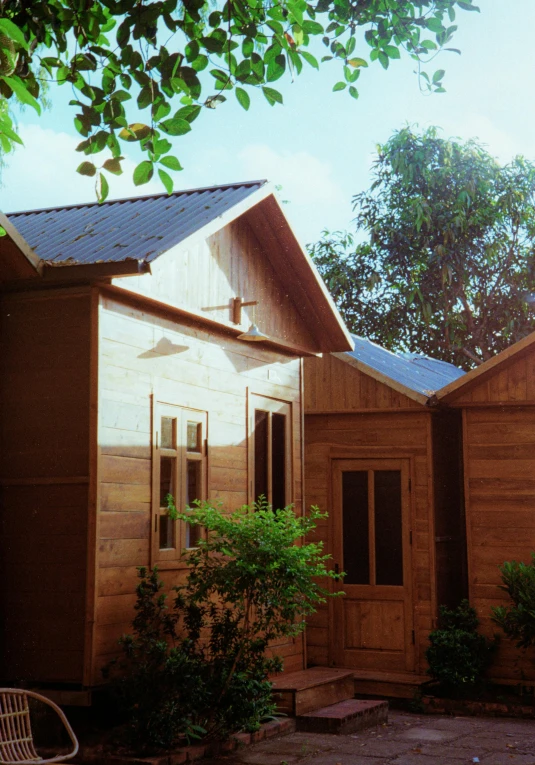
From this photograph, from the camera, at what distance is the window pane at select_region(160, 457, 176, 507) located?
896 centimetres

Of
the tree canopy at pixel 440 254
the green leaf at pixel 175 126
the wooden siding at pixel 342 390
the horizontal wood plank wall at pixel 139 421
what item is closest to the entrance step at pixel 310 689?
the horizontal wood plank wall at pixel 139 421

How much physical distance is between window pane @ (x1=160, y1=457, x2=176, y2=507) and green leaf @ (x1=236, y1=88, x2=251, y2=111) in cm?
430

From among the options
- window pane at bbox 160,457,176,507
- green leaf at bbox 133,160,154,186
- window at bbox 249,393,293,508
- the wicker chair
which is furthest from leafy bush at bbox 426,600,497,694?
green leaf at bbox 133,160,154,186

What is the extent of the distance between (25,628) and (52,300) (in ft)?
9.00

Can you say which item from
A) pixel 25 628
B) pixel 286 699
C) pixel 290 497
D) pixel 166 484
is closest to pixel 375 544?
pixel 290 497

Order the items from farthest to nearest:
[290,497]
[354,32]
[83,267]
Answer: [290,497] < [83,267] < [354,32]

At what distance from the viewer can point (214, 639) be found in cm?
855

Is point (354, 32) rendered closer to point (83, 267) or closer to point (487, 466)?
point (83, 267)

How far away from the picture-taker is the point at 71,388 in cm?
818

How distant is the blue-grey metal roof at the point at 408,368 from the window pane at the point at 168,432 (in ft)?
13.1

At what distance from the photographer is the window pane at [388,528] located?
1224cm

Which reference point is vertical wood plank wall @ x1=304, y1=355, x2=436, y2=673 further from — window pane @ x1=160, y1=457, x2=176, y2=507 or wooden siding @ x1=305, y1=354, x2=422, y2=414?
window pane @ x1=160, y1=457, x2=176, y2=507

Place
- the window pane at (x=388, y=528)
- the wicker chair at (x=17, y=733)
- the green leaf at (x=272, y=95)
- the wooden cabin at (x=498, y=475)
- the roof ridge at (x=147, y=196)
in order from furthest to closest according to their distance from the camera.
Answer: the window pane at (x=388, y=528) < the wooden cabin at (x=498, y=475) < the roof ridge at (x=147, y=196) < the wicker chair at (x=17, y=733) < the green leaf at (x=272, y=95)

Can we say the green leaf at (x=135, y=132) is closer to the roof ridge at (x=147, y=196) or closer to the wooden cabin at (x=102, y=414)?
the wooden cabin at (x=102, y=414)
